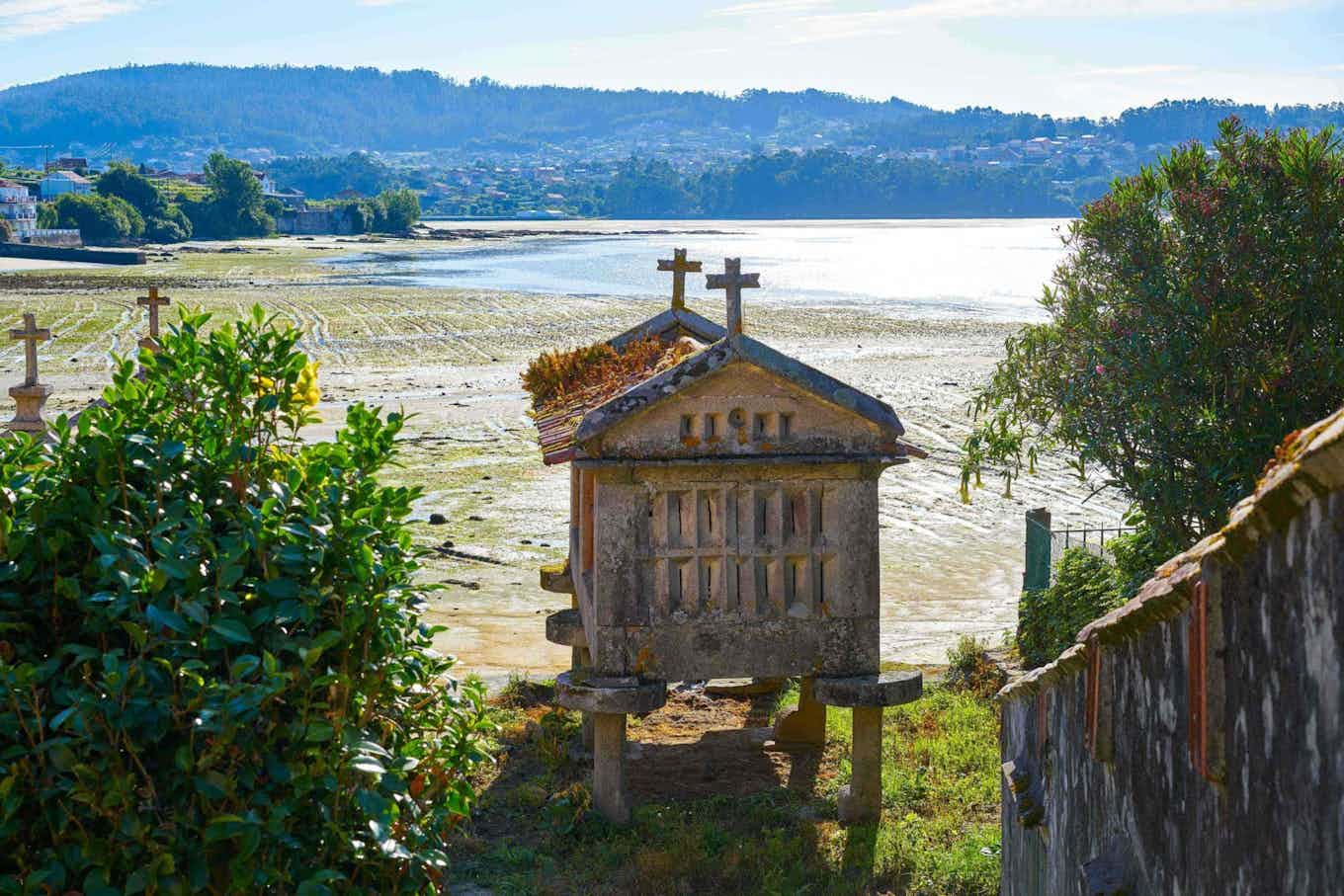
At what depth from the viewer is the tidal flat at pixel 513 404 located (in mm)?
18875

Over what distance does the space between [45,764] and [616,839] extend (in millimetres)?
5715

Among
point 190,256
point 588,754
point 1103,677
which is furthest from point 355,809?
point 190,256

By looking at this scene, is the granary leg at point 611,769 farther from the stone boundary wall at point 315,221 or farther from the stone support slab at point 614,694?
the stone boundary wall at point 315,221

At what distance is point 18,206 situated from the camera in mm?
147250

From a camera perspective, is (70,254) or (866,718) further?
(70,254)

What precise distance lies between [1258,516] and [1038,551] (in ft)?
41.8

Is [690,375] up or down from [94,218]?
down

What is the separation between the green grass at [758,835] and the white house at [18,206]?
401ft

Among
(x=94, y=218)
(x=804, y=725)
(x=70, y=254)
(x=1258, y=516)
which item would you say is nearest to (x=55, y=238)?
(x=94, y=218)

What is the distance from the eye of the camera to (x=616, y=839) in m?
10.4

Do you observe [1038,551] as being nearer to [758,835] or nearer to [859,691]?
[859,691]

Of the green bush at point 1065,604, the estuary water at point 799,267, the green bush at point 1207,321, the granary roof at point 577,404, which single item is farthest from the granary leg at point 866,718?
the estuary water at point 799,267

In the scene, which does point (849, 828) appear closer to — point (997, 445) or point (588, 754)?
point (588, 754)

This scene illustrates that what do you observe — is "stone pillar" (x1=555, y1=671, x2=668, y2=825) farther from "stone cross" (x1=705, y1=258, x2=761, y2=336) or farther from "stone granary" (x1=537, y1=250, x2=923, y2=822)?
"stone cross" (x1=705, y1=258, x2=761, y2=336)
